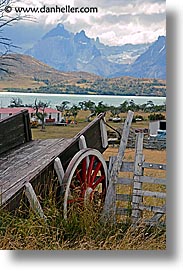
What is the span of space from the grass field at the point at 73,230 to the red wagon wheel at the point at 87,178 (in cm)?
7

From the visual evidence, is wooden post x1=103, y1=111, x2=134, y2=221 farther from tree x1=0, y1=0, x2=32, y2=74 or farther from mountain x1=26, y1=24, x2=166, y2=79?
tree x1=0, y1=0, x2=32, y2=74

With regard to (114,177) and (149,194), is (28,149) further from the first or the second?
(149,194)

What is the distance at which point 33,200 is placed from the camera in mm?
3172

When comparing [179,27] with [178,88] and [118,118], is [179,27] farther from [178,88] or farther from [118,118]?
[118,118]

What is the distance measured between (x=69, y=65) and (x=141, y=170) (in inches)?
28.6

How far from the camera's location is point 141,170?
3479 millimetres

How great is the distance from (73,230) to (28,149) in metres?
0.54

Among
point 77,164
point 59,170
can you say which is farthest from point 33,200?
point 77,164

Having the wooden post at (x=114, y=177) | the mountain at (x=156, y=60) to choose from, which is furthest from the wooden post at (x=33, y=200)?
the mountain at (x=156, y=60)

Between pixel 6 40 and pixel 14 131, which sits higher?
pixel 6 40

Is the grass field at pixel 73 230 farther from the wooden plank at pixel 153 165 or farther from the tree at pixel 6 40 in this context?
the tree at pixel 6 40

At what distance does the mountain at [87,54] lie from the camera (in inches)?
134

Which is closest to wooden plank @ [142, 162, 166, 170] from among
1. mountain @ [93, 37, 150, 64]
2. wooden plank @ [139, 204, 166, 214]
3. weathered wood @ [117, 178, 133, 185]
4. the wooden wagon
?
the wooden wagon

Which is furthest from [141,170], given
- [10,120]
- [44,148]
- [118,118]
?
[10,120]
